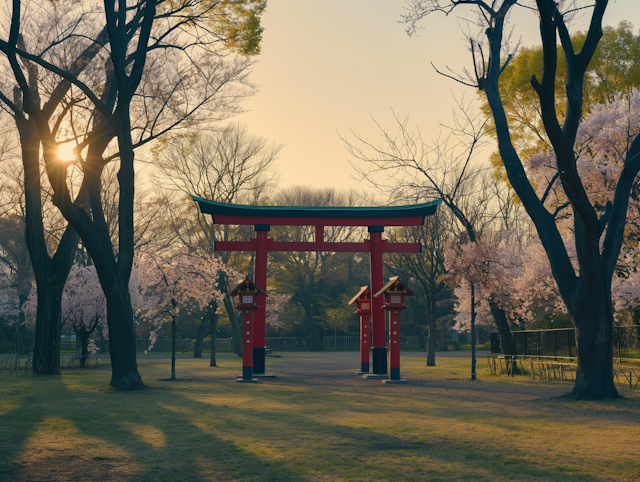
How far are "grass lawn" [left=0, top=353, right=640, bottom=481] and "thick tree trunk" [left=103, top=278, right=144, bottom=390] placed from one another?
51 centimetres

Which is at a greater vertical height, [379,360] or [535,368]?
[379,360]

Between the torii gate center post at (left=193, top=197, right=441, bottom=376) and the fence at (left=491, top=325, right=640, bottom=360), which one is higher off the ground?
the torii gate center post at (left=193, top=197, right=441, bottom=376)

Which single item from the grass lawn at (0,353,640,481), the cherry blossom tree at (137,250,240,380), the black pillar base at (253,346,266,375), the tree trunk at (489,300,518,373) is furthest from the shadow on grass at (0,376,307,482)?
the tree trunk at (489,300,518,373)

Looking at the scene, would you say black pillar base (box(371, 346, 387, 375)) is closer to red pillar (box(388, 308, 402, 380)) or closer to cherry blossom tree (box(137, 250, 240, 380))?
red pillar (box(388, 308, 402, 380))

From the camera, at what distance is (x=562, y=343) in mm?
20328

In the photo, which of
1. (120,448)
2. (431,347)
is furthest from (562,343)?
(120,448)

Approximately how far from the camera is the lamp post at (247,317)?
1744 cm

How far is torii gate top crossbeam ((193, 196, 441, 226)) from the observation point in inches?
773

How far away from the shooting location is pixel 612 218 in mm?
11359

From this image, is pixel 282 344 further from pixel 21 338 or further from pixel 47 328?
pixel 47 328

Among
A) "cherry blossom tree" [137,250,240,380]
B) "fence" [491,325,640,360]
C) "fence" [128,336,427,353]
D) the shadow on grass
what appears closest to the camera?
the shadow on grass

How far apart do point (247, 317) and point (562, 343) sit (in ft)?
40.0

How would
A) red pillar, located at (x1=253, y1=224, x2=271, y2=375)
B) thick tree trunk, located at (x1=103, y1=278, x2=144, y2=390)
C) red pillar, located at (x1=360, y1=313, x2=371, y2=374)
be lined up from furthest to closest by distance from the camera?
red pillar, located at (x1=360, y1=313, x2=371, y2=374) → red pillar, located at (x1=253, y1=224, x2=271, y2=375) → thick tree trunk, located at (x1=103, y1=278, x2=144, y2=390)

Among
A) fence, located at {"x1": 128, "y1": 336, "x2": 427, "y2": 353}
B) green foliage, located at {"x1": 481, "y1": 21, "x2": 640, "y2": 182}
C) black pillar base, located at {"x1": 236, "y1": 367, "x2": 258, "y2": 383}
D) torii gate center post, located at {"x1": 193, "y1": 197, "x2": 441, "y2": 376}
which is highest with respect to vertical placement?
green foliage, located at {"x1": 481, "y1": 21, "x2": 640, "y2": 182}
